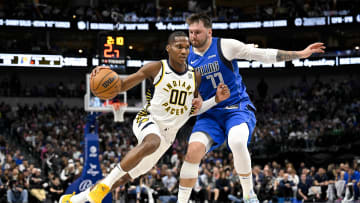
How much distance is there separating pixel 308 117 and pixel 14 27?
1693 cm

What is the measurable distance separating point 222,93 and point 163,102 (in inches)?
30.4

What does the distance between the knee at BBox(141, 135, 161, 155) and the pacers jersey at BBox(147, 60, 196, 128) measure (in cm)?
36

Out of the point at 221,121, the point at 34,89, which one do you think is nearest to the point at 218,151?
the point at 34,89

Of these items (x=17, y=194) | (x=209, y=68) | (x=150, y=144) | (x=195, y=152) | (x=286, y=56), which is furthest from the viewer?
(x=17, y=194)

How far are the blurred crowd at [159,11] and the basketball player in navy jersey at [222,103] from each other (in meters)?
22.5

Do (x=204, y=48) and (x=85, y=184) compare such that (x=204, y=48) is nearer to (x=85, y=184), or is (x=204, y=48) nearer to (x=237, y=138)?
(x=237, y=138)

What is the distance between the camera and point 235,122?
21.2 ft

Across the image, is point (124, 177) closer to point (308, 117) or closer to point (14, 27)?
point (308, 117)

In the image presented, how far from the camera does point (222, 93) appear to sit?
6395 mm

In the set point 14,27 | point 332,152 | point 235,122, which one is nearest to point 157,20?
point 14,27

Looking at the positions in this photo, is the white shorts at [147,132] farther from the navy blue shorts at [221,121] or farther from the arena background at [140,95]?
the arena background at [140,95]

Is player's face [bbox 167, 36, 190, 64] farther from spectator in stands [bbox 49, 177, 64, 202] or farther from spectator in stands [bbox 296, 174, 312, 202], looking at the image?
spectator in stands [bbox 296, 174, 312, 202]

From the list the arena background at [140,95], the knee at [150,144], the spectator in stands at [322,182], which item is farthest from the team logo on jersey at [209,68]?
the spectator in stands at [322,182]

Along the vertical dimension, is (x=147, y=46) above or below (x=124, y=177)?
above
